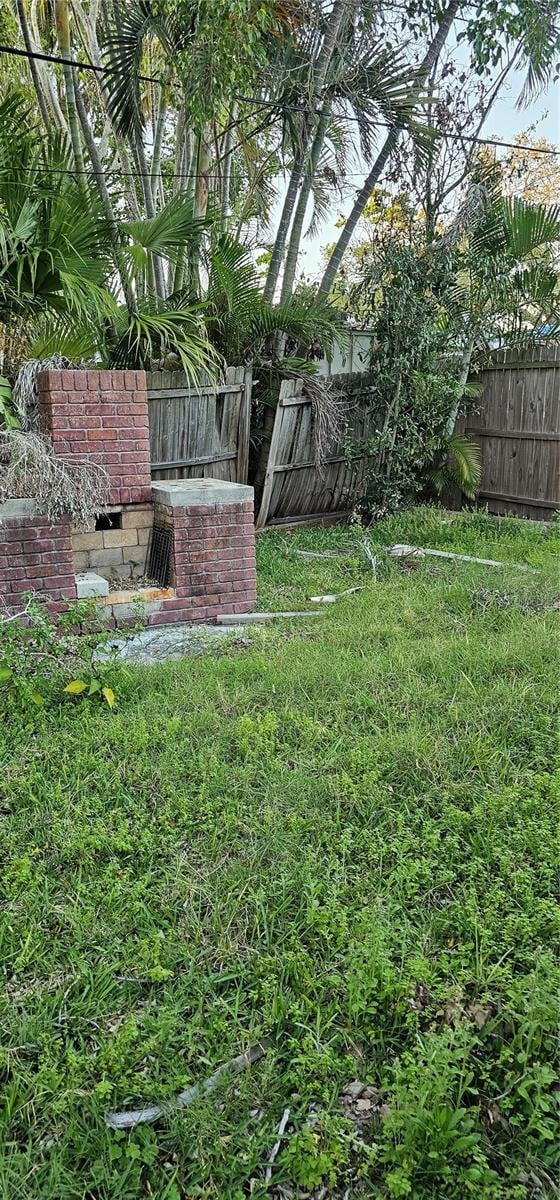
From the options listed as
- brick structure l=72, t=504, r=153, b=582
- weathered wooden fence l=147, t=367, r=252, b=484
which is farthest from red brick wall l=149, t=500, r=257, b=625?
weathered wooden fence l=147, t=367, r=252, b=484

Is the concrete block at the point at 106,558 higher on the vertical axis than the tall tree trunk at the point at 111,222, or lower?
lower

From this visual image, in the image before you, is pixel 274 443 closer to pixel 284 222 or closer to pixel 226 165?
pixel 284 222

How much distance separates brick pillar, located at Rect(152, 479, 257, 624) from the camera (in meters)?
4.78

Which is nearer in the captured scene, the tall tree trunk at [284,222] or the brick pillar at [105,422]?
the brick pillar at [105,422]

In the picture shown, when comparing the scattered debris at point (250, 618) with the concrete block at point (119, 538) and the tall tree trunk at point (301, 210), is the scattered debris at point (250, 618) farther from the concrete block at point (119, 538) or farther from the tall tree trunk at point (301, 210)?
the tall tree trunk at point (301, 210)

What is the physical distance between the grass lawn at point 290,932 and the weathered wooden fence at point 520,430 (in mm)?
4496

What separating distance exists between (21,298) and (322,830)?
375 cm

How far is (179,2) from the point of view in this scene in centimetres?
529

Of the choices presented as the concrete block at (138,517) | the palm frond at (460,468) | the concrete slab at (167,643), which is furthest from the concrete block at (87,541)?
the palm frond at (460,468)

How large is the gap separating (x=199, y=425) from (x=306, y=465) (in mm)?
1323

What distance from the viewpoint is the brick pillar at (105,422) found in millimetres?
4574

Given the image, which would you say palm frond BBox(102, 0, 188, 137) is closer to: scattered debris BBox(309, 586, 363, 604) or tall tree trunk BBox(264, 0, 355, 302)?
tall tree trunk BBox(264, 0, 355, 302)

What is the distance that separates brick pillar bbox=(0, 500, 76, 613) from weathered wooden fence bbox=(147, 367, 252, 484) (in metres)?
2.28

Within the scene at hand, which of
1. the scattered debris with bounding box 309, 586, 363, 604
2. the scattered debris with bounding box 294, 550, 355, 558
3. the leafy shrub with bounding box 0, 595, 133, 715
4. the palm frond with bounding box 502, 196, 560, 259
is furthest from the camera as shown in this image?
the palm frond with bounding box 502, 196, 560, 259
